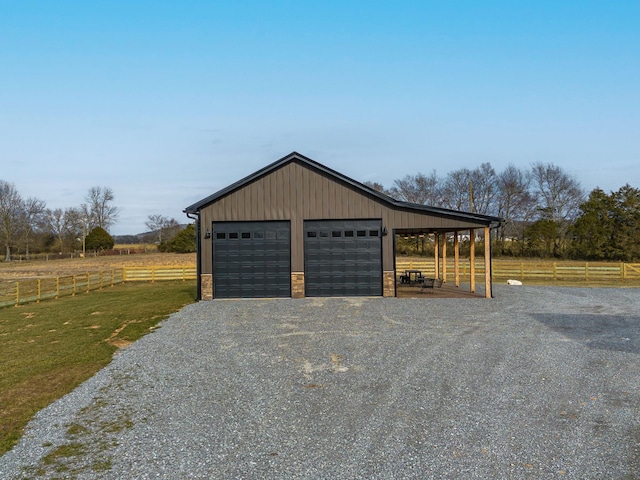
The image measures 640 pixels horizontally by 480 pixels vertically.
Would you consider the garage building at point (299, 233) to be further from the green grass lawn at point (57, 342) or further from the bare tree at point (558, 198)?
the bare tree at point (558, 198)

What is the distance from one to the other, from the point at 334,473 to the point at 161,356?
5430 millimetres

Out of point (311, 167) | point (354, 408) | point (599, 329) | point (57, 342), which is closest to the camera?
point (354, 408)

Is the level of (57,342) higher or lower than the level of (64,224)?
lower

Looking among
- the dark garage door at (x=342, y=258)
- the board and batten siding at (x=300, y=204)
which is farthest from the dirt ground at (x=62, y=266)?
the dark garage door at (x=342, y=258)

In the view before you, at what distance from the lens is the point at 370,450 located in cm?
440

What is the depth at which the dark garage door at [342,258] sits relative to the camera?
16.5 meters

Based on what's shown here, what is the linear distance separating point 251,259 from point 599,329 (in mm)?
11196

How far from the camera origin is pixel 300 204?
656 inches

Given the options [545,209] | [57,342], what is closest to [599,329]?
[57,342]

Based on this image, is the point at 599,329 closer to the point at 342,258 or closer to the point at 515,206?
the point at 342,258

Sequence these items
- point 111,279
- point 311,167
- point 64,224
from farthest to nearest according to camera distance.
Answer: point 64,224, point 111,279, point 311,167

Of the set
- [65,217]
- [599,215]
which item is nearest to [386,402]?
[599,215]

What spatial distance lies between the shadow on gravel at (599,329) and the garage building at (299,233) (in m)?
4.60

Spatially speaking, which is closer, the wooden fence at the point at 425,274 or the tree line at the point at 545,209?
the wooden fence at the point at 425,274
